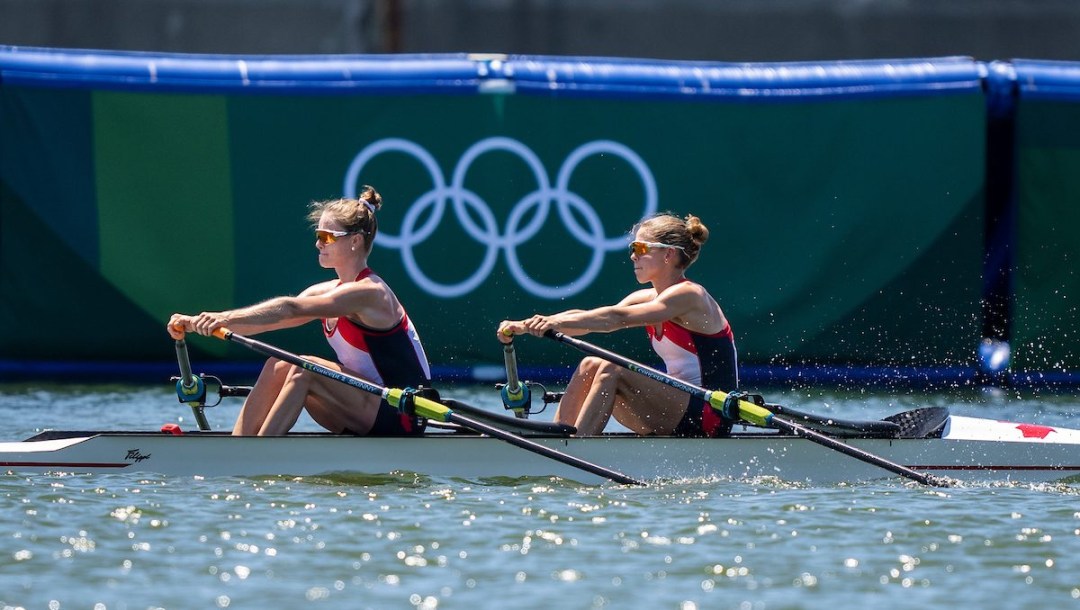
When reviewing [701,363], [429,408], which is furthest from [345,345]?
[701,363]

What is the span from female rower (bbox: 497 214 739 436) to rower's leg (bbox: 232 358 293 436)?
102cm

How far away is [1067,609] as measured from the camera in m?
5.83

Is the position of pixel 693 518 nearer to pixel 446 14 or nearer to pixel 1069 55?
pixel 446 14

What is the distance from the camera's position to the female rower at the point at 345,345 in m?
7.88

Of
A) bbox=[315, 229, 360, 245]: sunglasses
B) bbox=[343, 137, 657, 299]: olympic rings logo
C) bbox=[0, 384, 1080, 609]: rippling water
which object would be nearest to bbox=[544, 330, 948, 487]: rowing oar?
bbox=[0, 384, 1080, 609]: rippling water

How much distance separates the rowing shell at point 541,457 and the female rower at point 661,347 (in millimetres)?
251

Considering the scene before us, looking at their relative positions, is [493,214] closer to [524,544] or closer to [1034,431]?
[1034,431]

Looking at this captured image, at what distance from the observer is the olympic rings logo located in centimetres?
1226

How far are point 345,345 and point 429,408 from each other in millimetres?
592

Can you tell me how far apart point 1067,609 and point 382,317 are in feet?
11.0

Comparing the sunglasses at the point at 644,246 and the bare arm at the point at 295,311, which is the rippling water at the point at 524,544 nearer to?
the bare arm at the point at 295,311

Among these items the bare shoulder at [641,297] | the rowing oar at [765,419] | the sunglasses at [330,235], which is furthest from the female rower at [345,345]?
the bare shoulder at [641,297]

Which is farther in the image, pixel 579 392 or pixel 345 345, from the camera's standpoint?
pixel 579 392

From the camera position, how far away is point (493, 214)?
12.3 meters
